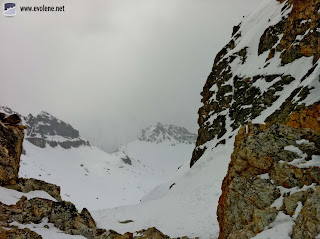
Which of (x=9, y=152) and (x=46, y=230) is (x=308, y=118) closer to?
(x=46, y=230)

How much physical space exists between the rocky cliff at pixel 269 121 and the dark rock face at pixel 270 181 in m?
0.04

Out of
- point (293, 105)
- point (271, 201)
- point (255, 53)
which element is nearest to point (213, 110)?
point (255, 53)

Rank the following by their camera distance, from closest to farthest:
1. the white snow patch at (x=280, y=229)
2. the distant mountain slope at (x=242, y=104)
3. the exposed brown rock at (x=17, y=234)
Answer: the white snow patch at (x=280, y=229) → the exposed brown rock at (x=17, y=234) → the distant mountain slope at (x=242, y=104)

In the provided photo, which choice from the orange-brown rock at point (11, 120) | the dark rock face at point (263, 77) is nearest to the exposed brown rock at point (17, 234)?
the orange-brown rock at point (11, 120)

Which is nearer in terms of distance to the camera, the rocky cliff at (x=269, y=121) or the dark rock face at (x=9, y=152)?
the rocky cliff at (x=269, y=121)

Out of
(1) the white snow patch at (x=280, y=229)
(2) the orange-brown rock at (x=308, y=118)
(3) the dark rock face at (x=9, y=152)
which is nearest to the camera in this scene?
(1) the white snow patch at (x=280, y=229)

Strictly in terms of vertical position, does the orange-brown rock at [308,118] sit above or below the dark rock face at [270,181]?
above

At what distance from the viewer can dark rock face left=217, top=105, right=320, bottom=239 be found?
366 inches

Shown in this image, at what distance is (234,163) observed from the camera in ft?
41.3

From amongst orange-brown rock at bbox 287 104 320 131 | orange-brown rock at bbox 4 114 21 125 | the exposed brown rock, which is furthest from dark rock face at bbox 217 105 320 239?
orange-brown rock at bbox 4 114 21 125

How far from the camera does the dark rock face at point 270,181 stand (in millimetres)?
9289

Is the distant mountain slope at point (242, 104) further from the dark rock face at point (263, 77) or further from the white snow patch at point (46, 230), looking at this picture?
the white snow patch at point (46, 230)

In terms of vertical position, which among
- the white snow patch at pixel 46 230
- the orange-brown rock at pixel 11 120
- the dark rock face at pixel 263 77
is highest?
the dark rock face at pixel 263 77

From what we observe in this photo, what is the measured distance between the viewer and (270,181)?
1065 centimetres
